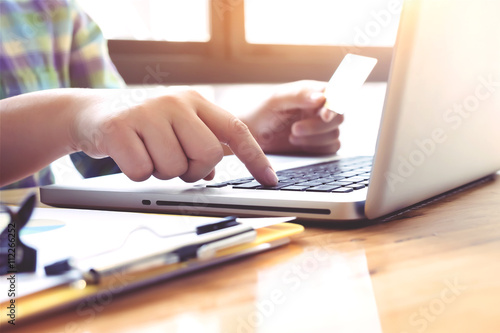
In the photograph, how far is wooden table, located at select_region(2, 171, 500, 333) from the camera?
242 millimetres

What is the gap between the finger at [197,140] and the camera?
18.4 inches

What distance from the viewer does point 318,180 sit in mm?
533

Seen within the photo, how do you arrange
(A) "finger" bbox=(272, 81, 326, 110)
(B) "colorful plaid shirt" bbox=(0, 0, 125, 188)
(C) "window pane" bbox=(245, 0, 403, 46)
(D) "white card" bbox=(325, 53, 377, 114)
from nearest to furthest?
(D) "white card" bbox=(325, 53, 377, 114), (A) "finger" bbox=(272, 81, 326, 110), (B) "colorful plaid shirt" bbox=(0, 0, 125, 188), (C) "window pane" bbox=(245, 0, 403, 46)

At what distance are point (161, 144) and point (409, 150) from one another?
0.68ft

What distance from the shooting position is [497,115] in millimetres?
605

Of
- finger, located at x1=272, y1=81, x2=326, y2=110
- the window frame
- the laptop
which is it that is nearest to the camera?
the laptop

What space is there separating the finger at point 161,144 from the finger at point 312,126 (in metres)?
0.42

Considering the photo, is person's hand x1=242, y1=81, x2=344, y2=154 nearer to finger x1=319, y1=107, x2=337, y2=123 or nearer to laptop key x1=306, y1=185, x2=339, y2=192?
finger x1=319, y1=107, x2=337, y2=123

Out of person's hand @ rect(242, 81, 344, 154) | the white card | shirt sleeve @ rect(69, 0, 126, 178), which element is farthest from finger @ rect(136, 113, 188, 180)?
shirt sleeve @ rect(69, 0, 126, 178)

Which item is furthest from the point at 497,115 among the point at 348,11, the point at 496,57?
the point at 348,11

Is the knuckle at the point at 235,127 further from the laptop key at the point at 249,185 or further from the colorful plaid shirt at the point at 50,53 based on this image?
the colorful plaid shirt at the point at 50,53

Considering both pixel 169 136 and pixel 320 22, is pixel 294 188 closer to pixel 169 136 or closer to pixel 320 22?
pixel 169 136

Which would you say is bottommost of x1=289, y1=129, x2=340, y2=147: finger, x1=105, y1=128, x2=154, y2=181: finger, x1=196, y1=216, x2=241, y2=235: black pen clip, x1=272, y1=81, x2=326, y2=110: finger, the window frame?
the window frame

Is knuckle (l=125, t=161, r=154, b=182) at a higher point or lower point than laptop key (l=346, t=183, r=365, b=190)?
higher
